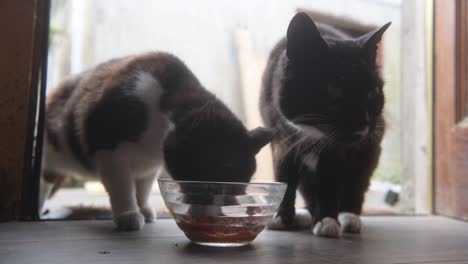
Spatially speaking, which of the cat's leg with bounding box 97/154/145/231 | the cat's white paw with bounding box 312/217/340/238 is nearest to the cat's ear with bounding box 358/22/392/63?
the cat's white paw with bounding box 312/217/340/238

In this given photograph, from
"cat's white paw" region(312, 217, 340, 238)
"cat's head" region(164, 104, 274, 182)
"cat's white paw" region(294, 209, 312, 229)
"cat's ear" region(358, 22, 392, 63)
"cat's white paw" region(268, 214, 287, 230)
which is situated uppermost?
"cat's ear" region(358, 22, 392, 63)

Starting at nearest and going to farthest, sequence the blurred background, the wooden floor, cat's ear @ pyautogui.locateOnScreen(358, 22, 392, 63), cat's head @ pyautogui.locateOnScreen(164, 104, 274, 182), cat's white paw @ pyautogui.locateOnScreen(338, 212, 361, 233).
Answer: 1. the wooden floor
2. cat's head @ pyautogui.locateOnScreen(164, 104, 274, 182)
3. cat's ear @ pyautogui.locateOnScreen(358, 22, 392, 63)
4. cat's white paw @ pyautogui.locateOnScreen(338, 212, 361, 233)
5. the blurred background

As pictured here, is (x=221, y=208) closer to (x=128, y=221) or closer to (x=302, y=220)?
(x=128, y=221)

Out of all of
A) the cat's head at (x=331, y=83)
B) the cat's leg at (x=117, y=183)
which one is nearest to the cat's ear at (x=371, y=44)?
the cat's head at (x=331, y=83)

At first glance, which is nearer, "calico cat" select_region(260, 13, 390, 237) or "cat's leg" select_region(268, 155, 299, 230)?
"calico cat" select_region(260, 13, 390, 237)

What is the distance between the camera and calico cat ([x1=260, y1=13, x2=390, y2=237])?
120 cm

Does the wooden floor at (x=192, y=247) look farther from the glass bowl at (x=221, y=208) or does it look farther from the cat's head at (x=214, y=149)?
the cat's head at (x=214, y=149)

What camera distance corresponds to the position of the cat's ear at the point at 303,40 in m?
1.18

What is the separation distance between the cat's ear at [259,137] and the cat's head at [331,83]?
9cm

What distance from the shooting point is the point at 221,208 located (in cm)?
95

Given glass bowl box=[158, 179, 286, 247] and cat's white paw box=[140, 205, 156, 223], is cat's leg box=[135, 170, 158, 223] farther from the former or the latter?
glass bowl box=[158, 179, 286, 247]

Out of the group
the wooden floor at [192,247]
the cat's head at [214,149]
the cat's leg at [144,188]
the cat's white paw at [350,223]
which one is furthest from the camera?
the cat's leg at [144,188]

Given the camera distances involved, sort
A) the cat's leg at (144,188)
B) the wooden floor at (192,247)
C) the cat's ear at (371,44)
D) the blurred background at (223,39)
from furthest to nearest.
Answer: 1. the blurred background at (223,39)
2. the cat's leg at (144,188)
3. the cat's ear at (371,44)
4. the wooden floor at (192,247)

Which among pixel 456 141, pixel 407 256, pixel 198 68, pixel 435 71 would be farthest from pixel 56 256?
pixel 435 71
